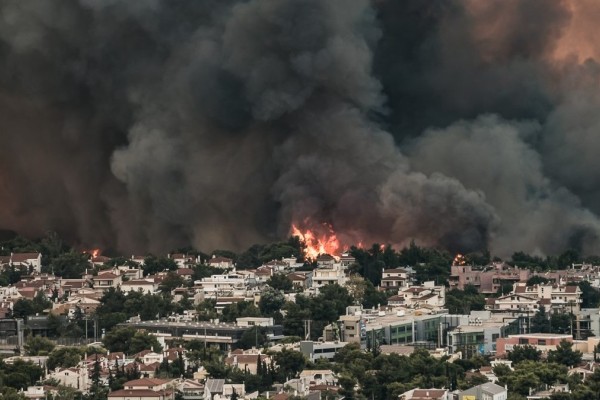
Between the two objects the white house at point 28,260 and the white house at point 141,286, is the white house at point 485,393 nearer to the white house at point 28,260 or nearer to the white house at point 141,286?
the white house at point 141,286

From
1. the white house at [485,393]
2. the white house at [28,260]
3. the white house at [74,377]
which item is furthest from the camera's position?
the white house at [28,260]

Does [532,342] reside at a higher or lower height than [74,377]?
higher

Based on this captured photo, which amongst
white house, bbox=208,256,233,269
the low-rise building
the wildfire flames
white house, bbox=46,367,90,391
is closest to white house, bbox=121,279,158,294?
white house, bbox=208,256,233,269

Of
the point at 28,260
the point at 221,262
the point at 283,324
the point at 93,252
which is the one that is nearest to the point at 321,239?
the point at 221,262

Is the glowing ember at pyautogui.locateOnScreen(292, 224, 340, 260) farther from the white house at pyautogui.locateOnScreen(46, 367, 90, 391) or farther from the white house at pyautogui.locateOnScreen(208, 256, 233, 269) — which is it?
the white house at pyautogui.locateOnScreen(46, 367, 90, 391)

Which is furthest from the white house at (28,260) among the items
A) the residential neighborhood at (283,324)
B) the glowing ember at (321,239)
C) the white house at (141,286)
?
the glowing ember at (321,239)

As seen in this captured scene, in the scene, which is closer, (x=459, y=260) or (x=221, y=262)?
(x=459, y=260)

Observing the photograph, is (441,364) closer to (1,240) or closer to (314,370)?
(314,370)

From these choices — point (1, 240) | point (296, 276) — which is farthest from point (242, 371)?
point (1, 240)

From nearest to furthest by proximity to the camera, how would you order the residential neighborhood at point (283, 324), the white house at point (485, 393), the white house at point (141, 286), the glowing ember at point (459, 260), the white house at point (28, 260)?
the white house at point (485, 393) < the residential neighborhood at point (283, 324) < the white house at point (141, 286) < the glowing ember at point (459, 260) < the white house at point (28, 260)

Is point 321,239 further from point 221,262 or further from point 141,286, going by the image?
point 141,286

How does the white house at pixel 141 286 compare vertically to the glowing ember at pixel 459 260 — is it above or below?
below
